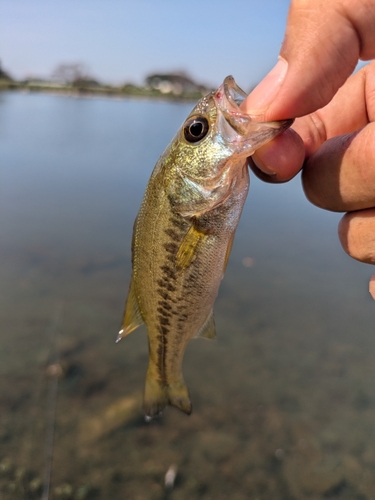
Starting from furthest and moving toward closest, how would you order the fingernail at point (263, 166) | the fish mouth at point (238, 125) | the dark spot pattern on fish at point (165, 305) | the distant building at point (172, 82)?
1. the distant building at point (172, 82)
2. the dark spot pattern on fish at point (165, 305)
3. the fingernail at point (263, 166)
4. the fish mouth at point (238, 125)

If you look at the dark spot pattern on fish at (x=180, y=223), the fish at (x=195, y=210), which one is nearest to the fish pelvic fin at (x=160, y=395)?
the fish at (x=195, y=210)

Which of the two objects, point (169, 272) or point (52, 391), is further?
point (52, 391)

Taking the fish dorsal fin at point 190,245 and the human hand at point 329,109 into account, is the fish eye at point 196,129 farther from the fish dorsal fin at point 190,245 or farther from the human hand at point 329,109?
the fish dorsal fin at point 190,245

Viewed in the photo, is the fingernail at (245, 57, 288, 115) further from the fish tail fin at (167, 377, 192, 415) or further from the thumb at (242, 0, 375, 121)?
the fish tail fin at (167, 377, 192, 415)

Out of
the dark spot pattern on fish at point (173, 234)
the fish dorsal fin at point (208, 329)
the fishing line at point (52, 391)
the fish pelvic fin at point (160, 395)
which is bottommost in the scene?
the fishing line at point (52, 391)

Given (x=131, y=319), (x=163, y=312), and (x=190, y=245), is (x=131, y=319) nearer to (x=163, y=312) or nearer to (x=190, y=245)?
(x=163, y=312)

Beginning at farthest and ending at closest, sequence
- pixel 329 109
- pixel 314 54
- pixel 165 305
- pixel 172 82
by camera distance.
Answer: pixel 172 82
pixel 329 109
pixel 165 305
pixel 314 54

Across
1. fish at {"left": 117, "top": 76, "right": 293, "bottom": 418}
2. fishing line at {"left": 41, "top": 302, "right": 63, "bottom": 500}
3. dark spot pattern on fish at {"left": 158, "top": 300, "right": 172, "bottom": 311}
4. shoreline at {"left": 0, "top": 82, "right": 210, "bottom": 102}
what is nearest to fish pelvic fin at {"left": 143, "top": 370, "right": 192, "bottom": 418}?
fish at {"left": 117, "top": 76, "right": 293, "bottom": 418}

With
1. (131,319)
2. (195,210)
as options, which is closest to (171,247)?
(195,210)
